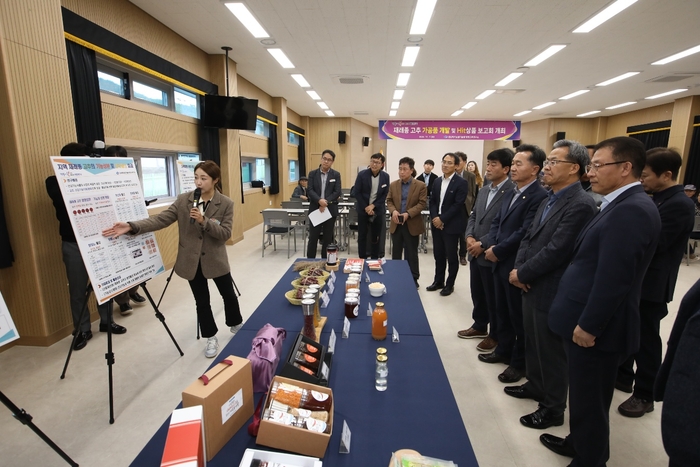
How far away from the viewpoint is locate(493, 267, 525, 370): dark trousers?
242 centimetres

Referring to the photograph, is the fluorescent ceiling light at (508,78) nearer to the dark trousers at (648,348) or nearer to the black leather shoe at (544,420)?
the dark trousers at (648,348)

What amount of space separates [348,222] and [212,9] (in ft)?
12.8

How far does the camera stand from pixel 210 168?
8.31 ft

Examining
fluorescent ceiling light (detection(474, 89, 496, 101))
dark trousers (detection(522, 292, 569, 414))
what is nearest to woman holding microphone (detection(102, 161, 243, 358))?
dark trousers (detection(522, 292, 569, 414))

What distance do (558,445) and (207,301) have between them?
8.24 ft

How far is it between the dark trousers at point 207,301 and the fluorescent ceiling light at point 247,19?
3.32 meters

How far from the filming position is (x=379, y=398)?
1.25 meters

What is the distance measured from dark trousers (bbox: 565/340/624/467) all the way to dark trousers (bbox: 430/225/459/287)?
241cm

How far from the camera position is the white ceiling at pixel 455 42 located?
4062 millimetres

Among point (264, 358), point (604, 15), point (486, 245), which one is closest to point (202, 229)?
point (264, 358)

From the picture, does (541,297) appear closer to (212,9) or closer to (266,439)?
(266,439)

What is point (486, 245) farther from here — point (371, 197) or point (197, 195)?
point (371, 197)

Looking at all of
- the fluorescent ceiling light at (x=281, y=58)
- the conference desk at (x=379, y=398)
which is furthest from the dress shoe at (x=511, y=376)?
the fluorescent ceiling light at (x=281, y=58)

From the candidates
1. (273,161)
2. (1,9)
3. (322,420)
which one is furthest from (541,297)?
(273,161)
